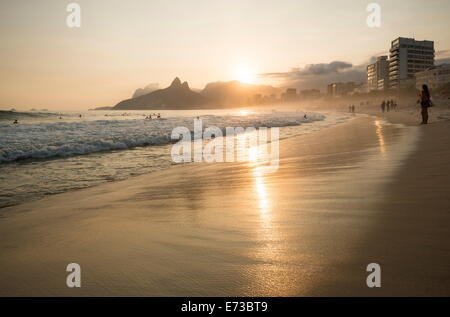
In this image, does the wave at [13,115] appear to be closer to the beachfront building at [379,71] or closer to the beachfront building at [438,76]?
the beachfront building at [438,76]

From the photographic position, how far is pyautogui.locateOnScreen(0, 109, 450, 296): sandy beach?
167cm

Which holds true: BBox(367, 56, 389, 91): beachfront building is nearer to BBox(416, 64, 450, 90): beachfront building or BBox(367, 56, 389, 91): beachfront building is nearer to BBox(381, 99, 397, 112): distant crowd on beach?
BBox(416, 64, 450, 90): beachfront building

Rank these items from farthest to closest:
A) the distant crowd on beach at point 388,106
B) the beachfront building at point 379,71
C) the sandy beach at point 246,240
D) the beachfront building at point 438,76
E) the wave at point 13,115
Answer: the beachfront building at point 379,71 < the beachfront building at point 438,76 < the distant crowd on beach at point 388,106 < the wave at point 13,115 < the sandy beach at point 246,240

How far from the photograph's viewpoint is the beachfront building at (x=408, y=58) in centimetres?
12262

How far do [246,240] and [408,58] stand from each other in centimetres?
15285

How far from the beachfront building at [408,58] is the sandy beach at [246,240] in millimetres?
140437

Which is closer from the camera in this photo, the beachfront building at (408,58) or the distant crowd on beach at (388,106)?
the distant crowd on beach at (388,106)

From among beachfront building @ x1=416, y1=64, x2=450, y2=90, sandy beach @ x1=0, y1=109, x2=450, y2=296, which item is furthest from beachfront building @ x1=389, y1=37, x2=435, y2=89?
sandy beach @ x1=0, y1=109, x2=450, y2=296

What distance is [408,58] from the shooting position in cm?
12400

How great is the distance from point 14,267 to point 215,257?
5.10 ft

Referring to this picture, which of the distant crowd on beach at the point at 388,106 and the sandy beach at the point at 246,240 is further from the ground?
the distant crowd on beach at the point at 388,106

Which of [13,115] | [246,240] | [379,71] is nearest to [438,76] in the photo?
[379,71]

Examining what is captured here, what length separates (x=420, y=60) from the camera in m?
126

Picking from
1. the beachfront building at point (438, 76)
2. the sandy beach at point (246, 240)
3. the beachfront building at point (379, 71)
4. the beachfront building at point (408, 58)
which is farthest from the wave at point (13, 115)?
the beachfront building at point (379, 71)
